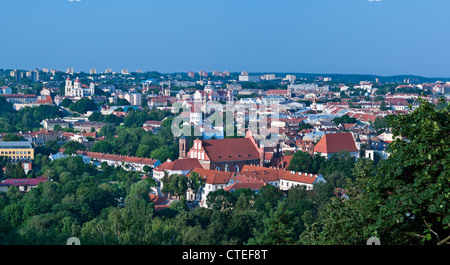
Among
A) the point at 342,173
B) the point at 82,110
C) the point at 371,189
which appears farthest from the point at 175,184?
the point at 82,110

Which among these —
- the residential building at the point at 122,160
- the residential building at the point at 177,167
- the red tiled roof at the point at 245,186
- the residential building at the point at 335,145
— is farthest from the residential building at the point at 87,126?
the red tiled roof at the point at 245,186

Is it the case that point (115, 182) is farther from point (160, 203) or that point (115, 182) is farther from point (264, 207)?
point (264, 207)

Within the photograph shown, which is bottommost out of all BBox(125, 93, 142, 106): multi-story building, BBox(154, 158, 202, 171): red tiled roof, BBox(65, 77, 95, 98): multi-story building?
BBox(154, 158, 202, 171): red tiled roof

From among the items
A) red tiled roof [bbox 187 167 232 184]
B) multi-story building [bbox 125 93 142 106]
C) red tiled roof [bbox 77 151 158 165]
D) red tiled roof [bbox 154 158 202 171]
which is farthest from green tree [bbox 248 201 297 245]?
multi-story building [bbox 125 93 142 106]

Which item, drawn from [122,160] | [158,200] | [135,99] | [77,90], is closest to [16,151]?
[122,160]

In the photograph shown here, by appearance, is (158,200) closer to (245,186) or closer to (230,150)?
(245,186)

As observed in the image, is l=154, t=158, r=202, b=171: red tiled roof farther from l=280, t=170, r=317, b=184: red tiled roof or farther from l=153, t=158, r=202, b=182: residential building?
l=280, t=170, r=317, b=184: red tiled roof
